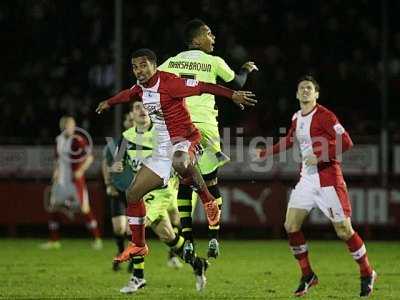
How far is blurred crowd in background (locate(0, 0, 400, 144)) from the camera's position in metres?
23.8

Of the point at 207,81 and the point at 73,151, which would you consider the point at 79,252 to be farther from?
the point at 207,81

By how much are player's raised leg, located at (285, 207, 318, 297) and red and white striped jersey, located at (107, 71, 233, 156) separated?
142 cm

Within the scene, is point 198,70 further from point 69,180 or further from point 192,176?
point 69,180

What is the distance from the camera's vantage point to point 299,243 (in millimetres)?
12133

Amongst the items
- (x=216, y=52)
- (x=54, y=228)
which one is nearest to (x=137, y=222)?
(x=54, y=228)

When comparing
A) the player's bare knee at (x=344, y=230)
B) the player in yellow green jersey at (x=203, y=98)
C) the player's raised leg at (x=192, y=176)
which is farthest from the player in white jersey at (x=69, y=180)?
A: the player's bare knee at (x=344, y=230)

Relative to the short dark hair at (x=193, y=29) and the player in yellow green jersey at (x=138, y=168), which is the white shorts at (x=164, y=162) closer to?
the short dark hair at (x=193, y=29)

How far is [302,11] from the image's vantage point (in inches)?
996

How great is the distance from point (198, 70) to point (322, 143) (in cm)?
175

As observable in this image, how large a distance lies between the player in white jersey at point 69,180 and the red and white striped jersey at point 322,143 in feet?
28.3

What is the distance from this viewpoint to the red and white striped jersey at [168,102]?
458 inches

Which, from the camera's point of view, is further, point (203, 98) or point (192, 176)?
point (203, 98)

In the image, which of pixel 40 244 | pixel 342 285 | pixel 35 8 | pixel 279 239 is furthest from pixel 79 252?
pixel 35 8

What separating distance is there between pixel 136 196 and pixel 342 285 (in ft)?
9.92
